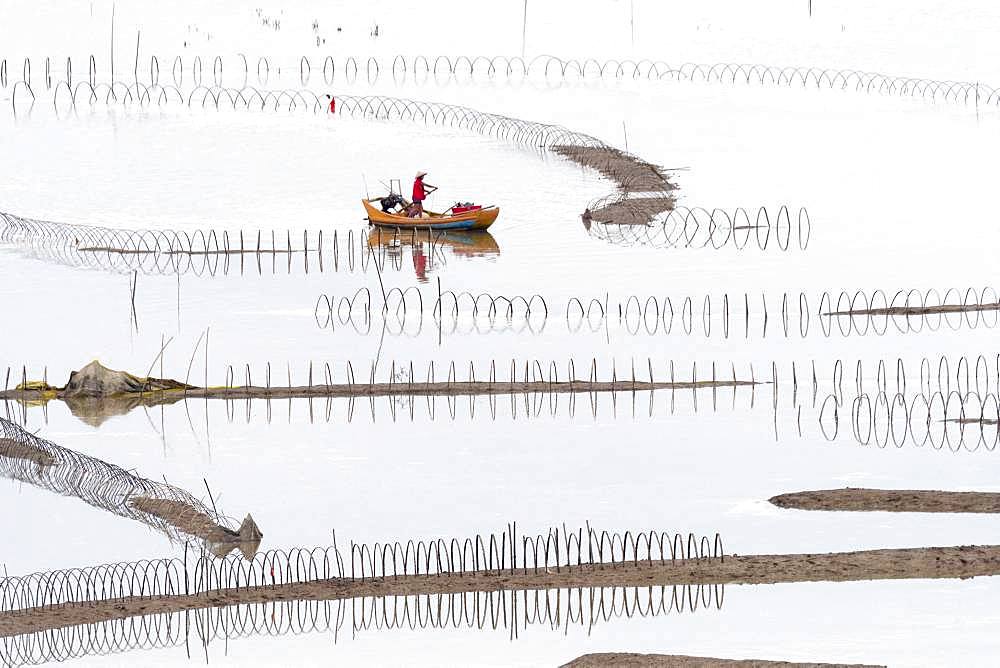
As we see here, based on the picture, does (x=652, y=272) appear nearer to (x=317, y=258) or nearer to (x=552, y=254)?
(x=552, y=254)

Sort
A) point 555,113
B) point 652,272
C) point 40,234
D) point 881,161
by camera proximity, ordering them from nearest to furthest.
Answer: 1. point 652,272
2. point 40,234
3. point 881,161
4. point 555,113

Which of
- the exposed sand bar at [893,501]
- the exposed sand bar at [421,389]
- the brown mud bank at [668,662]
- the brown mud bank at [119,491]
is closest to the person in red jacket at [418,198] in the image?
the exposed sand bar at [421,389]

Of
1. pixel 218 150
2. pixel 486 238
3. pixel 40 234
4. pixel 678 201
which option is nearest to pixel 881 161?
pixel 678 201

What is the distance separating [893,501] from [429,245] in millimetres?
18721

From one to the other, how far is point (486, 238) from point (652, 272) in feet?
18.3

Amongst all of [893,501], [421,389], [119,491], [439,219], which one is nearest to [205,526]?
[119,491]

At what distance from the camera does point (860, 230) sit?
4119 cm

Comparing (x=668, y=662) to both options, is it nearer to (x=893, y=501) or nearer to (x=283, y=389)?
(x=893, y=501)

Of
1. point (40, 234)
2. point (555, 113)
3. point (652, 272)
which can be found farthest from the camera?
point (555, 113)

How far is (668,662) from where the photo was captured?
1859cm

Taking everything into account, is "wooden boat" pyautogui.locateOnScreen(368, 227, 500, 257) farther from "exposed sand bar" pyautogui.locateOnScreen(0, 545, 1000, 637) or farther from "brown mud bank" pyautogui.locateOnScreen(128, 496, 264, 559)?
"exposed sand bar" pyautogui.locateOnScreen(0, 545, 1000, 637)

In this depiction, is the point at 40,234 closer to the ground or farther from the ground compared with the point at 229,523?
farther from the ground

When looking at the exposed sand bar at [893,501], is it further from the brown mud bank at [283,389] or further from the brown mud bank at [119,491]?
the brown mud bank at [119,491]

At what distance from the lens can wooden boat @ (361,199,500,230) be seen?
41.9 metres
